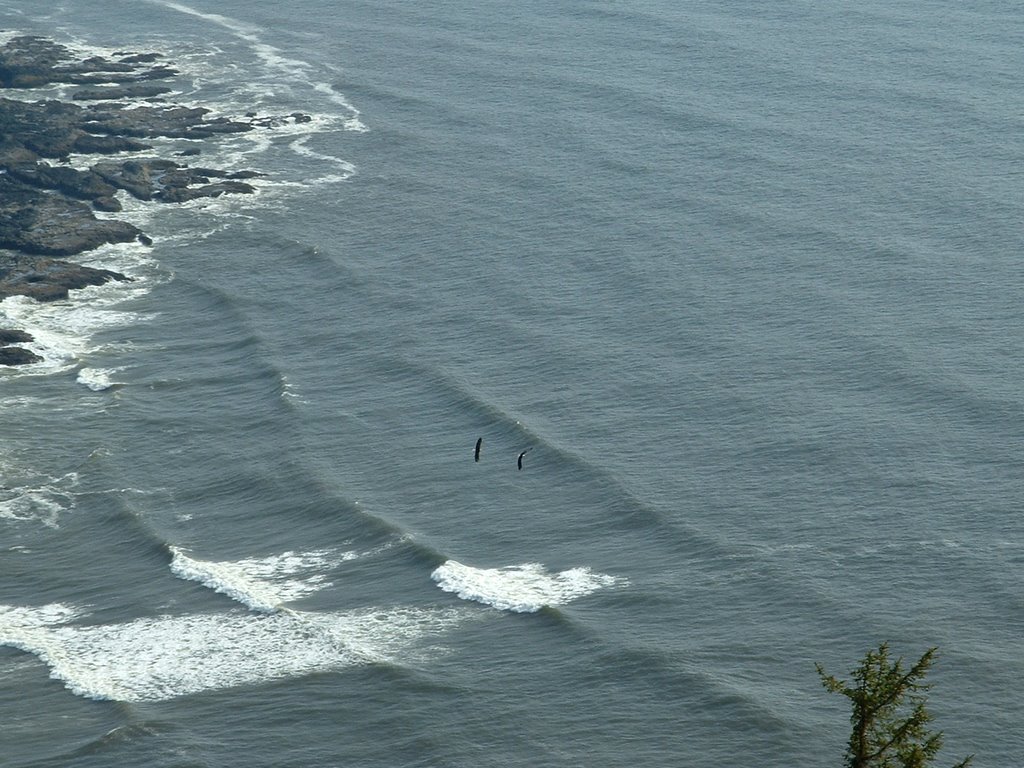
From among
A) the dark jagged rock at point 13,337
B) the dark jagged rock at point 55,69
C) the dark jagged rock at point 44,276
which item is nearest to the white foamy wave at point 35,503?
the dark jagged rock at point 13,337

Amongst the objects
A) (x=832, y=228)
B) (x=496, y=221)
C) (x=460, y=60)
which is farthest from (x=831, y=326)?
(x=460, y=60)

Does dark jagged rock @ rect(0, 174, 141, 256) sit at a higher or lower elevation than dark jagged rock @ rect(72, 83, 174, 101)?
lower

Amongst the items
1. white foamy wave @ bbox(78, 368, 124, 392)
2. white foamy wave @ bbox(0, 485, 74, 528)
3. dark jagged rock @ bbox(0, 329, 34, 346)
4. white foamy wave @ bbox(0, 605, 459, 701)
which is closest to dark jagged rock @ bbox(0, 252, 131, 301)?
dark jagged rock @ bbox(0, 329, 34, 346)

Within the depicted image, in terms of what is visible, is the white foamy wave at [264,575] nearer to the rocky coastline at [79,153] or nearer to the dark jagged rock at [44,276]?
the rocky coastline at [79,153]

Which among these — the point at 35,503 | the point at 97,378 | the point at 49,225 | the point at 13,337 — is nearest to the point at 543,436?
the point at 35,503

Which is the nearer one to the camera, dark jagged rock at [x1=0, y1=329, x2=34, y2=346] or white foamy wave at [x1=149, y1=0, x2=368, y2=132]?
dark jagged rock at [x1=0, y1=329, x2=34, y2=346]

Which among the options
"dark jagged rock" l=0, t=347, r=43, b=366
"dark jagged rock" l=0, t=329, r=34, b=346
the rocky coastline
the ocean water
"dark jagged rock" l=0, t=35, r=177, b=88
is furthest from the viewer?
"dark jagged rock" l=0, t=35, r=177, b=88

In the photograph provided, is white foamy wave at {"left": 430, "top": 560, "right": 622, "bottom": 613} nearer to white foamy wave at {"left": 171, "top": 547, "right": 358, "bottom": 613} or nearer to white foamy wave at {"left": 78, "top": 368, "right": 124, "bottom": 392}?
white foamy wave at {"left": 171, "top": 547, "right": 358, "bottom": 613}
